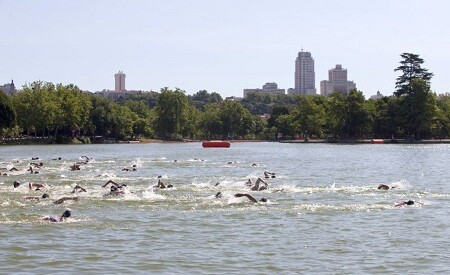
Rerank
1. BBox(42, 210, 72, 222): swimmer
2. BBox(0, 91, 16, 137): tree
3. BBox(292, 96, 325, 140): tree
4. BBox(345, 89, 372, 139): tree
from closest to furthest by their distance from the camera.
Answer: BBox(42, 210, 72, 222): swimmer < BBox(0, 91, 16, 137): tree < BBox(345, 89, 372, 139): tree < BBox(292, 96, 325, 140): tree

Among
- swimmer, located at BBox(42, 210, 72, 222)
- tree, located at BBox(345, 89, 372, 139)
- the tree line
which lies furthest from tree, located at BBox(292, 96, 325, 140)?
swimmer, located at BBox(42, 210, 72, 222)

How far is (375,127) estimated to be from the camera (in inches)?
6462

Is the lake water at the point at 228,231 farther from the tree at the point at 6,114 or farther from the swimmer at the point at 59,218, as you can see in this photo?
the tree at the point at 6,114

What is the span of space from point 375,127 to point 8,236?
479 feet

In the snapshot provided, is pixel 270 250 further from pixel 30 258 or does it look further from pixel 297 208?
pixel 297 208

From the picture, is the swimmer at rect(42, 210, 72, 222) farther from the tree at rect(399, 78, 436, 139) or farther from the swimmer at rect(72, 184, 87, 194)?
the tree at rect(399, 78, 436, 139)

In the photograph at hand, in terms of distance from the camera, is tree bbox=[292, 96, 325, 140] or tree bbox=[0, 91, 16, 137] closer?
tree bbox=[0, 91, 16, 137]

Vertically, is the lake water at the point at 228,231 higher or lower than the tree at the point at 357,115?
lower

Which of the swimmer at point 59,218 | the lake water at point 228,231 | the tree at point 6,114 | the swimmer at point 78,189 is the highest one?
the tree at point 6,114

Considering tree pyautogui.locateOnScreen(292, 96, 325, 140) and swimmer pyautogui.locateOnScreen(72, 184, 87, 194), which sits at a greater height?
tree pyautogui.locateOnScreen(292, 96, 325, 140)

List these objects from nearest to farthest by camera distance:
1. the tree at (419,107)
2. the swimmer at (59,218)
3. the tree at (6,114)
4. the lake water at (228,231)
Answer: the lake water at (228,231), the swimmer at (59,218), the tree at (6,114), the tree at (419,107)

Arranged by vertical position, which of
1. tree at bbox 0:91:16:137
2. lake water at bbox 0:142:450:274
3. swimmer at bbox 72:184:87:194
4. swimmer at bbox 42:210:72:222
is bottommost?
lake water at bbox 0:142:450:274

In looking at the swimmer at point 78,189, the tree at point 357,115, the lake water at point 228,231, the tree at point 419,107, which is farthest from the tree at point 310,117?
the swimmer at point 78,189

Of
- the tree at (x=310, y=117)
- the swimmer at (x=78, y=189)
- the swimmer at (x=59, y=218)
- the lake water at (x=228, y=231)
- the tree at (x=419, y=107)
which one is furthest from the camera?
the tree at (x=310, y=117)
